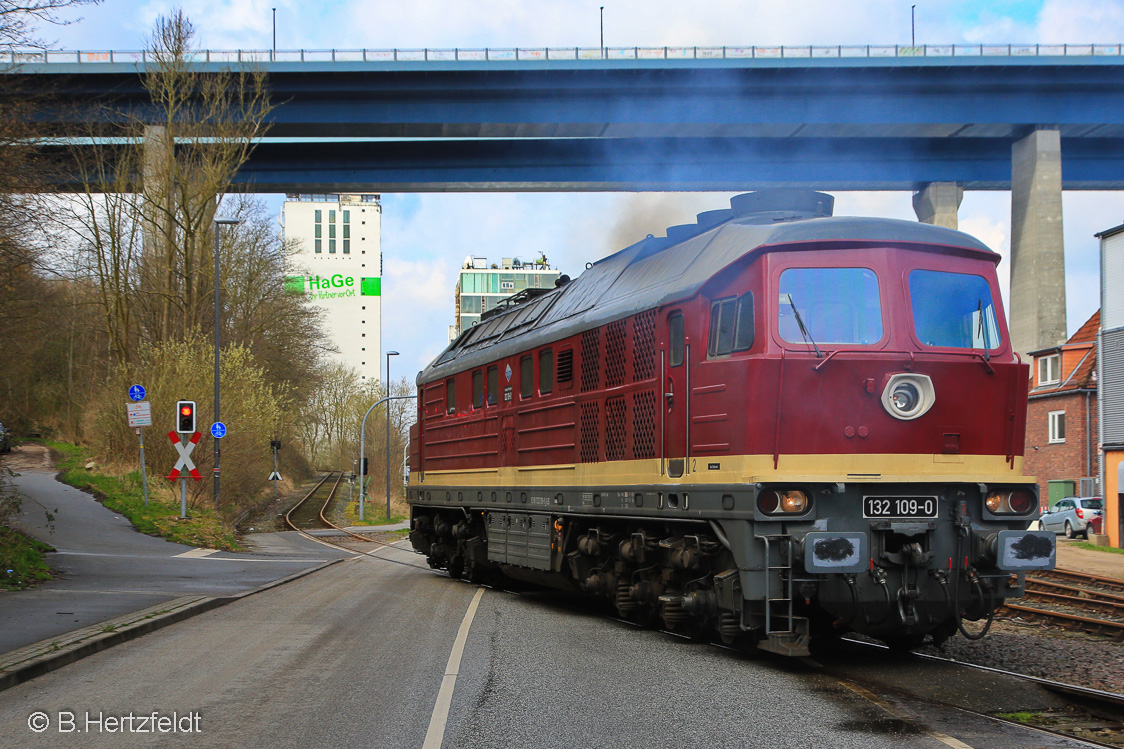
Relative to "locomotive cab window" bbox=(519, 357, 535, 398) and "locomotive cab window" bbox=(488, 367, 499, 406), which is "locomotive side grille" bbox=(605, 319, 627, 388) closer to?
"locomotive cab window" bbox=(519, 357, 535, 398)

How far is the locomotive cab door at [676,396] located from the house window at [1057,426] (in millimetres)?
33810

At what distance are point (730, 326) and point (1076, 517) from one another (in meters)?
29.1

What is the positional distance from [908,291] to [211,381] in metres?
25.6

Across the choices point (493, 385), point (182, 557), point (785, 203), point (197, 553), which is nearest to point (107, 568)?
point (182, 557)

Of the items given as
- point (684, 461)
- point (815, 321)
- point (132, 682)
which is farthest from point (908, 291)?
point (132, 682)

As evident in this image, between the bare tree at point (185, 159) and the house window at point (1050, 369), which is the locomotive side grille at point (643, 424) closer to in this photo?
the bare tree at point (185, 159)

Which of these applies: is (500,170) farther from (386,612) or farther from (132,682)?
(132,682)

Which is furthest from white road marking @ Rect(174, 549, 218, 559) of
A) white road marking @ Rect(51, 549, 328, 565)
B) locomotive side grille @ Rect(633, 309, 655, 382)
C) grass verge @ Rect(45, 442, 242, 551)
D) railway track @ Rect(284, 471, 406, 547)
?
locomotive side grille @ Rect(633, 309, 655, 382)

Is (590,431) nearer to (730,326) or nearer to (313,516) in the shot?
(730,326)

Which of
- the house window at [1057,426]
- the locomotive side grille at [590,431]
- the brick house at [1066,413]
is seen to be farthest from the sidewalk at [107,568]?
the house window at [1057,426]

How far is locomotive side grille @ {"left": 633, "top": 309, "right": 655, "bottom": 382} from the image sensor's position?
9367mm

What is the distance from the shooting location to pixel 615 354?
33.4 feet

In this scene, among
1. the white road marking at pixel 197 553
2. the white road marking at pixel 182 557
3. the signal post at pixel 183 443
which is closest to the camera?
the white road marking at pixel 182 557

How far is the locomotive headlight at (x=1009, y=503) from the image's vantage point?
8117 millimetres
